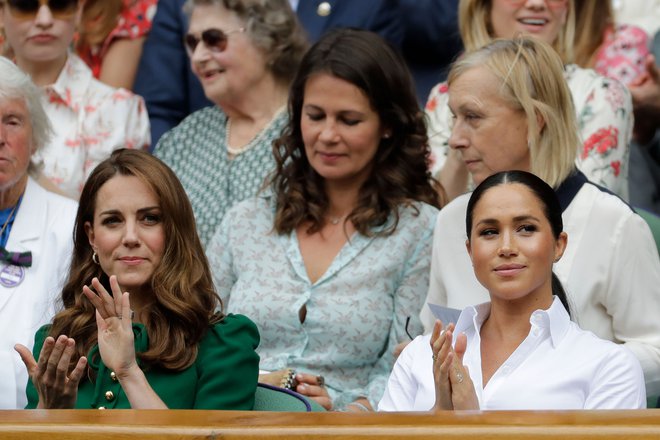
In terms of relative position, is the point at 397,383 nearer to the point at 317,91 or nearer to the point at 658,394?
the point at 658,394

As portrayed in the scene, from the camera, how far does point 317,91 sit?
4.33 m

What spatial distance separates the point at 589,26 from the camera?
5.04 metres

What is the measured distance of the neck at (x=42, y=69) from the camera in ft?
17.3

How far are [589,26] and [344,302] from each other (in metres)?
1.53

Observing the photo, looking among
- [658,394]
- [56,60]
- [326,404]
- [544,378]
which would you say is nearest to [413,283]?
[326,404]

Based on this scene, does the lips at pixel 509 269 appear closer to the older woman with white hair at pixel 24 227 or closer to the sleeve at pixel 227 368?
the sleeve at pixel 227 368

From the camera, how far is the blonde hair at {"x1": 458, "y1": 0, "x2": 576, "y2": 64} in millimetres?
4910

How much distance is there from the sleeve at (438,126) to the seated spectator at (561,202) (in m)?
0.86

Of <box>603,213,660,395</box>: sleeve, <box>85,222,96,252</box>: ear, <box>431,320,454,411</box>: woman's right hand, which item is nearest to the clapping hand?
<box>431,320,454,411</box>: woman's right hand

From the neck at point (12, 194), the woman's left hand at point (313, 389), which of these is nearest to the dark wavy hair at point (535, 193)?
the woman's left hand at point (313, 389)

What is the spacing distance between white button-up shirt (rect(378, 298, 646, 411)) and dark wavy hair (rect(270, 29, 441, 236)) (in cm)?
107

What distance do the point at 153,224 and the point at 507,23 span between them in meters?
1.79

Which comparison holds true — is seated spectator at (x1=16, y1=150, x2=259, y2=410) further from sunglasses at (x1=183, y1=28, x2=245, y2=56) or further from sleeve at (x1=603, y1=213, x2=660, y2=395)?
sunglasses at (x1=183, y1=28, x2=245, y2=56)

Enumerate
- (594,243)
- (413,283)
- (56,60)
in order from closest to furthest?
(594,243)
(413,283)
(56,60)
